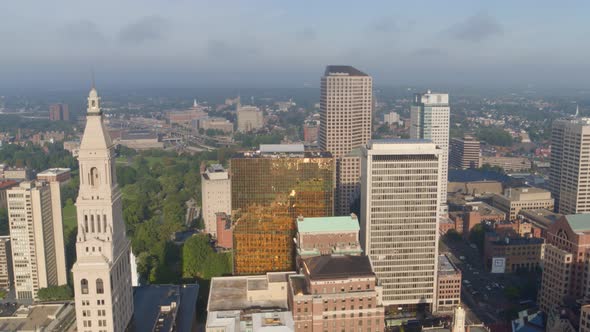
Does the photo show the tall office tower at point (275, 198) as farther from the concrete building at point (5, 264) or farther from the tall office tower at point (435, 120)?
the tall office tower at point (435, 120)

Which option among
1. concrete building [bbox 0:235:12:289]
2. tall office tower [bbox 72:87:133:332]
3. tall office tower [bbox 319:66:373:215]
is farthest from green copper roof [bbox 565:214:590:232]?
concrete building [bbox 0:235:12:289]

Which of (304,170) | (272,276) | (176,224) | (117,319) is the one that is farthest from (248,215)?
(176,224)

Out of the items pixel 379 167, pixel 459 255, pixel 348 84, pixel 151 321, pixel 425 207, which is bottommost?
pixel 459 255

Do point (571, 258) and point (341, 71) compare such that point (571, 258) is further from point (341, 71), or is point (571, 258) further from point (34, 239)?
point (341, 71)

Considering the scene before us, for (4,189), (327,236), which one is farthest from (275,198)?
(4,189)

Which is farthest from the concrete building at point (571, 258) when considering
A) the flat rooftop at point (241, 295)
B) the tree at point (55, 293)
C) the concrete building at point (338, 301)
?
the tree at point (55, 293)

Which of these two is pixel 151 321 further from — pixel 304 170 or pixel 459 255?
pixel 459 255
